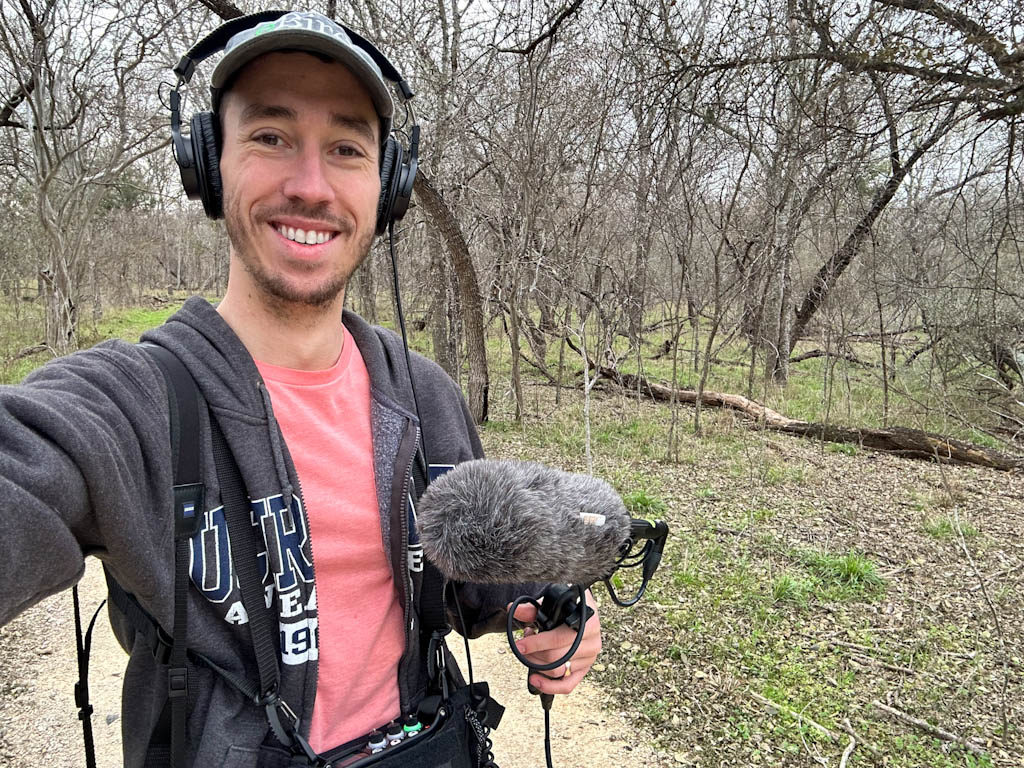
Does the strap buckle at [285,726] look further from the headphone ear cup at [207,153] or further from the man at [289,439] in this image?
the headphone ear cup at [207,153]

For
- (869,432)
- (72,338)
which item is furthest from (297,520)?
(72,338)

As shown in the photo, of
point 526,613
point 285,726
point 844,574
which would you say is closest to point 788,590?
Result: point 844,574

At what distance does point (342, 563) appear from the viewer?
1204mm

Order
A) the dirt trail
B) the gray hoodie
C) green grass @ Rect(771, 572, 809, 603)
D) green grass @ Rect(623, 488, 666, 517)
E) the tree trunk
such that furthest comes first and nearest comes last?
the tree trunk, green grass @ Rect(623, 488, 666, 517), green grass @ Rect(771, 572, 809, 603), the dirt trail, the gray hoodie

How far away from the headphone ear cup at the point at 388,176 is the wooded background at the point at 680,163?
13.1 feet

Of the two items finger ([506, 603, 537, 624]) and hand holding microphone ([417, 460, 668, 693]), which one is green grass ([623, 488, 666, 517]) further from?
hand holding microphone ([417, 460, 668, 693])

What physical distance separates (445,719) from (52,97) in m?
11.6

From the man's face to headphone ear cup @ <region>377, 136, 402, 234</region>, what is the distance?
19 centimetres

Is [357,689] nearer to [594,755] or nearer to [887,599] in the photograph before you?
[594,755]

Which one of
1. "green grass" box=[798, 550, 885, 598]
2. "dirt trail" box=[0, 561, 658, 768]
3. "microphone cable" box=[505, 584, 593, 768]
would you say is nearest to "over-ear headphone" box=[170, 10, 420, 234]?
"microphone cable" box=[505, 584, 593, 768]

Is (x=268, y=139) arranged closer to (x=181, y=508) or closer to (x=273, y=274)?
(x=273, y=274)

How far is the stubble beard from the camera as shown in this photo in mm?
1227

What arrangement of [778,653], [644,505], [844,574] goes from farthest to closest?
[644,505] → [844,574] → [778,653]

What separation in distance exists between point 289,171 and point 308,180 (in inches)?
1.7
